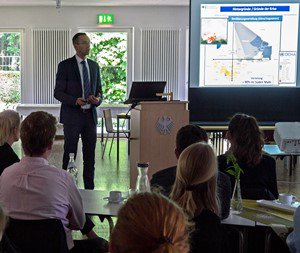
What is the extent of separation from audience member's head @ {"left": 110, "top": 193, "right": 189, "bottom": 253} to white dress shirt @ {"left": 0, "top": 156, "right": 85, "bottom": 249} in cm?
113

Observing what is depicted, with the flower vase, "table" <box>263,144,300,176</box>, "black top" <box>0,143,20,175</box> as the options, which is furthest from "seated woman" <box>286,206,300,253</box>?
"table" <box>263,144,300,176</box>

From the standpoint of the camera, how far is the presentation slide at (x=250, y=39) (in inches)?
308

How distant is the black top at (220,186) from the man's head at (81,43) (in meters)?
2.35

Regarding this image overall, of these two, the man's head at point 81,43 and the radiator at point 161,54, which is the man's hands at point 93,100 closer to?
the man's head at point 81,43

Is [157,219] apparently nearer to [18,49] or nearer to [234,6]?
[234,6]

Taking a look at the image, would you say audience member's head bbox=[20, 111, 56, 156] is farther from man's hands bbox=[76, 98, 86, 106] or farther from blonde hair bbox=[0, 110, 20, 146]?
man's hands bbox=[76, 98, 86, 106]

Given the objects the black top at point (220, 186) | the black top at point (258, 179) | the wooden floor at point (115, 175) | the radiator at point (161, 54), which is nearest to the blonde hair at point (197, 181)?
the black top at point (220, 186)

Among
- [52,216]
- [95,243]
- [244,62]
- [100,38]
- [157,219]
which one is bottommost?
[95,243]

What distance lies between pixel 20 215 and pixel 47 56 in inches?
377

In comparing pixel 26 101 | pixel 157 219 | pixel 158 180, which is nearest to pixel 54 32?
pixel 26 101

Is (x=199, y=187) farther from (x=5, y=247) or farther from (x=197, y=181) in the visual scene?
(x=5, y=247)

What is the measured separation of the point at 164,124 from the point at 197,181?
2.96m

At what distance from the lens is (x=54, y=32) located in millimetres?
11266

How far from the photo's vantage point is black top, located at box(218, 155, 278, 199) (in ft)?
10.0
